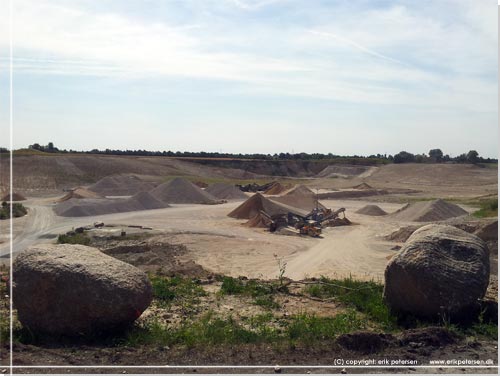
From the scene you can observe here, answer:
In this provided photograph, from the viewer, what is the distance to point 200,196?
4738cm

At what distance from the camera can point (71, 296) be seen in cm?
791

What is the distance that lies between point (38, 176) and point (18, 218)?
29.4 m

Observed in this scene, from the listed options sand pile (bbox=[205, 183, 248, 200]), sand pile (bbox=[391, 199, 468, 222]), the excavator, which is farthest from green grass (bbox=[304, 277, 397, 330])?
sand pile (bbox=[205, 183, 248, 200])

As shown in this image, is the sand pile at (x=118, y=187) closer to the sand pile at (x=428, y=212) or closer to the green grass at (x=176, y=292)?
the sand pile at (x=428, y=212)

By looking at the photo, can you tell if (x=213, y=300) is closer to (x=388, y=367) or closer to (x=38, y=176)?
(x=388, y=367)

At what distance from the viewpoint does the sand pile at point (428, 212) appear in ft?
107

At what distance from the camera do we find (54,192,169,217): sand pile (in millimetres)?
34438

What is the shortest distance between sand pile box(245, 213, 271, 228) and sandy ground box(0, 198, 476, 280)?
536 millimetres

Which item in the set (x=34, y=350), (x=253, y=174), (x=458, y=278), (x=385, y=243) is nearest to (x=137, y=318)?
(x=34, y=350)

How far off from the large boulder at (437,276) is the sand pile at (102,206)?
2778cm

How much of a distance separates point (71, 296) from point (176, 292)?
340cm

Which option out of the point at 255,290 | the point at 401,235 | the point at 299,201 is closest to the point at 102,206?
the point at 299,201

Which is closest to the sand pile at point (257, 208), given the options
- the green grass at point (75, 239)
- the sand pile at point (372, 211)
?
the sand pile at point (372, 211)

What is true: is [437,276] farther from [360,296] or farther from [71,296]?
[71,296]
